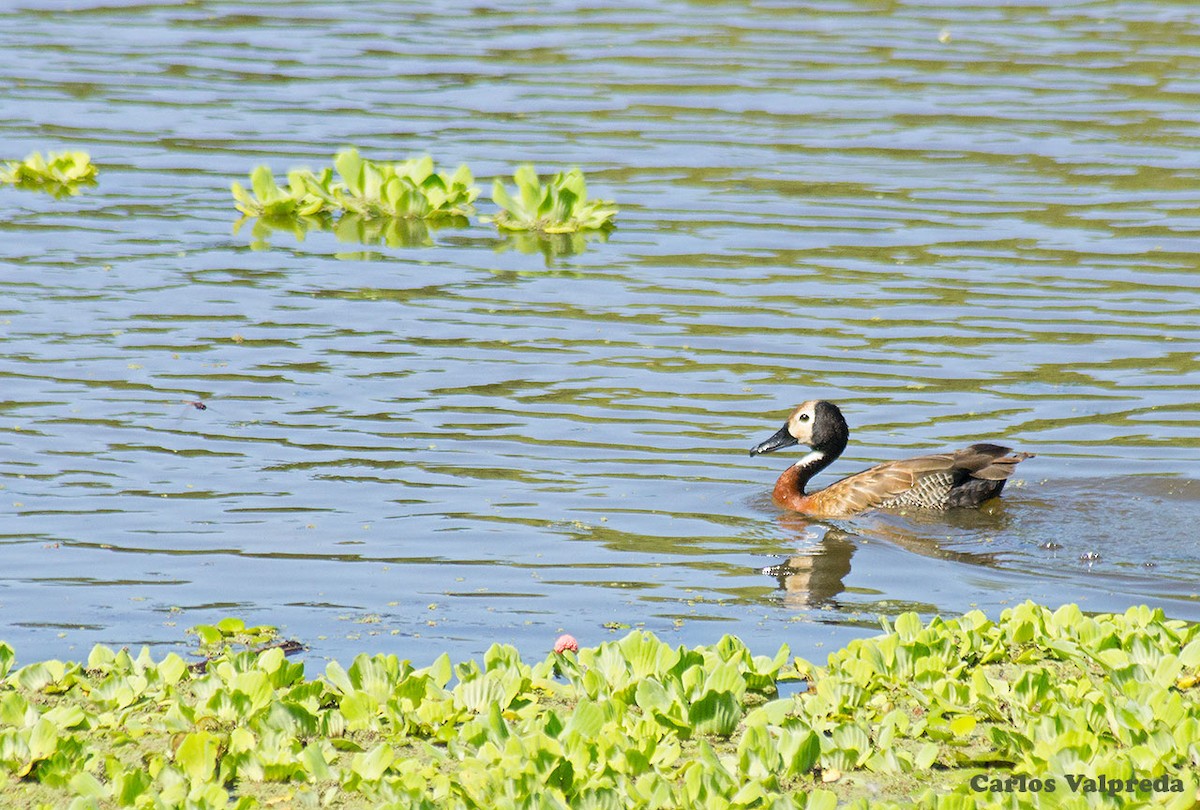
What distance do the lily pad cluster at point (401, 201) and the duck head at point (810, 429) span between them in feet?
17.8

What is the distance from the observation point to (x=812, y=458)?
10.8 m

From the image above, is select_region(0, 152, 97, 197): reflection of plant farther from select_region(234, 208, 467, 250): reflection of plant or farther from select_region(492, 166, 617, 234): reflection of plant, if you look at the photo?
select_region(492, 166, 617, 234): reflection of plant

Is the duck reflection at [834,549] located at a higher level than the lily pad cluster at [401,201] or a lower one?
lower

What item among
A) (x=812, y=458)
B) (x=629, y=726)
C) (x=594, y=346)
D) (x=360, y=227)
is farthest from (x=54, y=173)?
(x=629, y=726)

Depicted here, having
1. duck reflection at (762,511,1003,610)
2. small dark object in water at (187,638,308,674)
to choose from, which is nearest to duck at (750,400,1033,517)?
duck reflection at (762,511,1003,610)

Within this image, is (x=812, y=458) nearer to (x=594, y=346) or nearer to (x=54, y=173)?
(x=594, y=346)

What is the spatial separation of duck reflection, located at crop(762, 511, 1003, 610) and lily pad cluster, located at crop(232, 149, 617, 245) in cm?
608

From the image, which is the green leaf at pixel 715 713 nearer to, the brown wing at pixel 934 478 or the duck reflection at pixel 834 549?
the duck reflection at pixel 834 549

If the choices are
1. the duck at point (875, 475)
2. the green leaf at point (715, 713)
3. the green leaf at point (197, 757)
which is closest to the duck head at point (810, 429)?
the duck at point (875, 475)

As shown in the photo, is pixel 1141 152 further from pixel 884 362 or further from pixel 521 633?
pixel 521 633

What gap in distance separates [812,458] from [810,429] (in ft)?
0.81

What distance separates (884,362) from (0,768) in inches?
299

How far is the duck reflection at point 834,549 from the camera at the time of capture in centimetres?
895

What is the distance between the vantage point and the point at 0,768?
6.06 m
